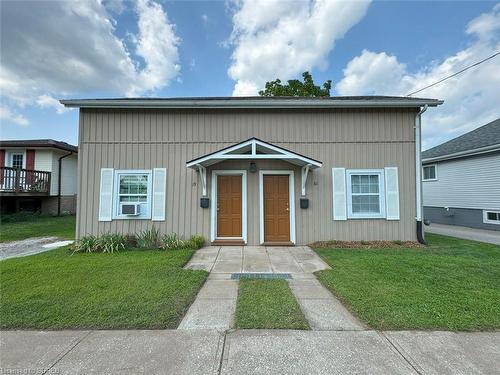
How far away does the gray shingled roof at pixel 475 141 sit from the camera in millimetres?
11038

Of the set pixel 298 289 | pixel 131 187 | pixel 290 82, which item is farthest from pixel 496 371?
pixel 290 82

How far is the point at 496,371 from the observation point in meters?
2.12

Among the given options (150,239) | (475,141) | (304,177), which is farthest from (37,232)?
(475,141)

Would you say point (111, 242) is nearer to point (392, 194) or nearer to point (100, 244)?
point (100, 244)

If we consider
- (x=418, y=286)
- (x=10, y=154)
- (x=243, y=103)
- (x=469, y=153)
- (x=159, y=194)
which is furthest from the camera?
(x=10, y=154)

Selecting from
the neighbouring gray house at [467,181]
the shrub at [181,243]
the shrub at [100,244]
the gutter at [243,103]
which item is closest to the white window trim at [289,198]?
the shrub at [181,243]

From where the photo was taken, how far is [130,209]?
291 inches

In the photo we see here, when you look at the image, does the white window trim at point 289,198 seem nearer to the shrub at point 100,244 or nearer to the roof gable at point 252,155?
the roof gable at point 252,155

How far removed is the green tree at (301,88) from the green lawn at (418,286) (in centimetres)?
1655

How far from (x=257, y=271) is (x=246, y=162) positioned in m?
3.52

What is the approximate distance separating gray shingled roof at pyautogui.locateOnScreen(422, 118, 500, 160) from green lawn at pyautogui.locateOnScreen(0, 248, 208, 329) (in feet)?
43.5

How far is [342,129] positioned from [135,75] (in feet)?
31.5

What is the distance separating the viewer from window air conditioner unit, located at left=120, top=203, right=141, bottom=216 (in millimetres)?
7379

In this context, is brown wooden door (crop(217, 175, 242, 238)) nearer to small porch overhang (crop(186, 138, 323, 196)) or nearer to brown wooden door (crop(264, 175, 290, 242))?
small porch overhang (crop(186, 138, 323, 196))
